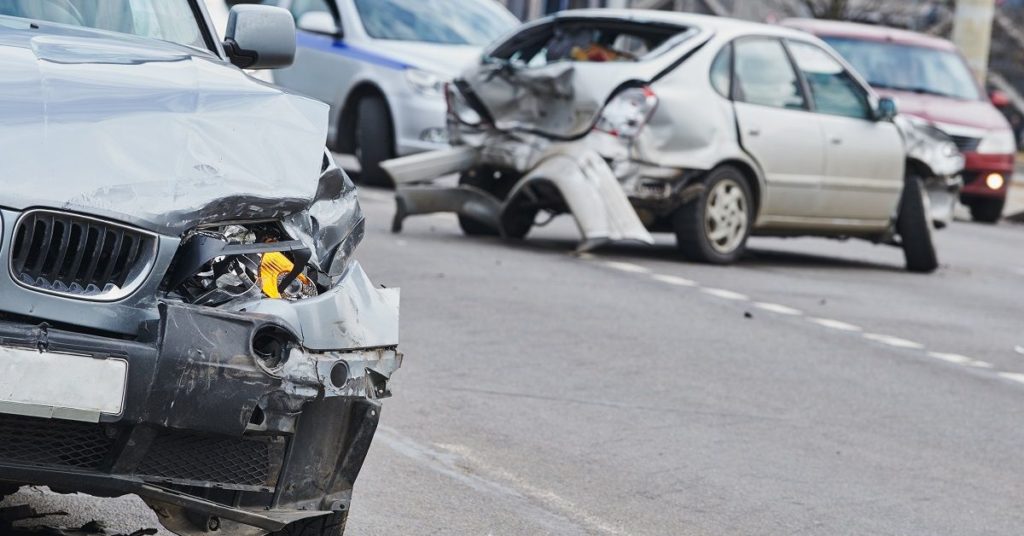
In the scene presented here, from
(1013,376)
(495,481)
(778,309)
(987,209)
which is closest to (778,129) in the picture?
(778,309)

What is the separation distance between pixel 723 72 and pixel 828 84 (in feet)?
4.08

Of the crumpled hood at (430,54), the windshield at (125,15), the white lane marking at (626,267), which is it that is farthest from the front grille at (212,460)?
the crumpled hood at (430,54)

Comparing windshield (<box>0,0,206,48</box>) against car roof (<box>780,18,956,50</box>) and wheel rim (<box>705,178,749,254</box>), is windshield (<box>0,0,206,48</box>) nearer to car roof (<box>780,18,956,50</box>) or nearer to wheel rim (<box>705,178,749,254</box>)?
wheel rim (<box>705,178,749,254</box>)

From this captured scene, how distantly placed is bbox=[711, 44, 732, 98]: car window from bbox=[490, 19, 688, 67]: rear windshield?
0.30 metres

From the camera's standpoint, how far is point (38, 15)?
5.29 meters

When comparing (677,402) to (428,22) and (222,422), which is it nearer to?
(222,422)

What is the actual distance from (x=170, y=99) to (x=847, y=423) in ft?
13.3

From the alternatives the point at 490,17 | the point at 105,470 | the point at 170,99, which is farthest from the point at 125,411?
Answer: the point at 490,17

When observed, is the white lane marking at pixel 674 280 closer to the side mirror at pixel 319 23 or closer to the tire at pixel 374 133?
the tire at pixel 374 133

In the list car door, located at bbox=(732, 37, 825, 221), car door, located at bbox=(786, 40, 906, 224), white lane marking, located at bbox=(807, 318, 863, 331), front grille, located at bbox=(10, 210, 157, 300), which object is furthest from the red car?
front grille, located at bbox=(10, 210, 157, 300)

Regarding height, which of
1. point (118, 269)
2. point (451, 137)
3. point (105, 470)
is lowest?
point (451, 137)

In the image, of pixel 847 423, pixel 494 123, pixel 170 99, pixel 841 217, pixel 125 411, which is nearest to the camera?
pixel 125 411

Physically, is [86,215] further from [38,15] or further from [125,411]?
[38,15]

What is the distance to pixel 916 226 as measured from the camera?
14.5 meters
